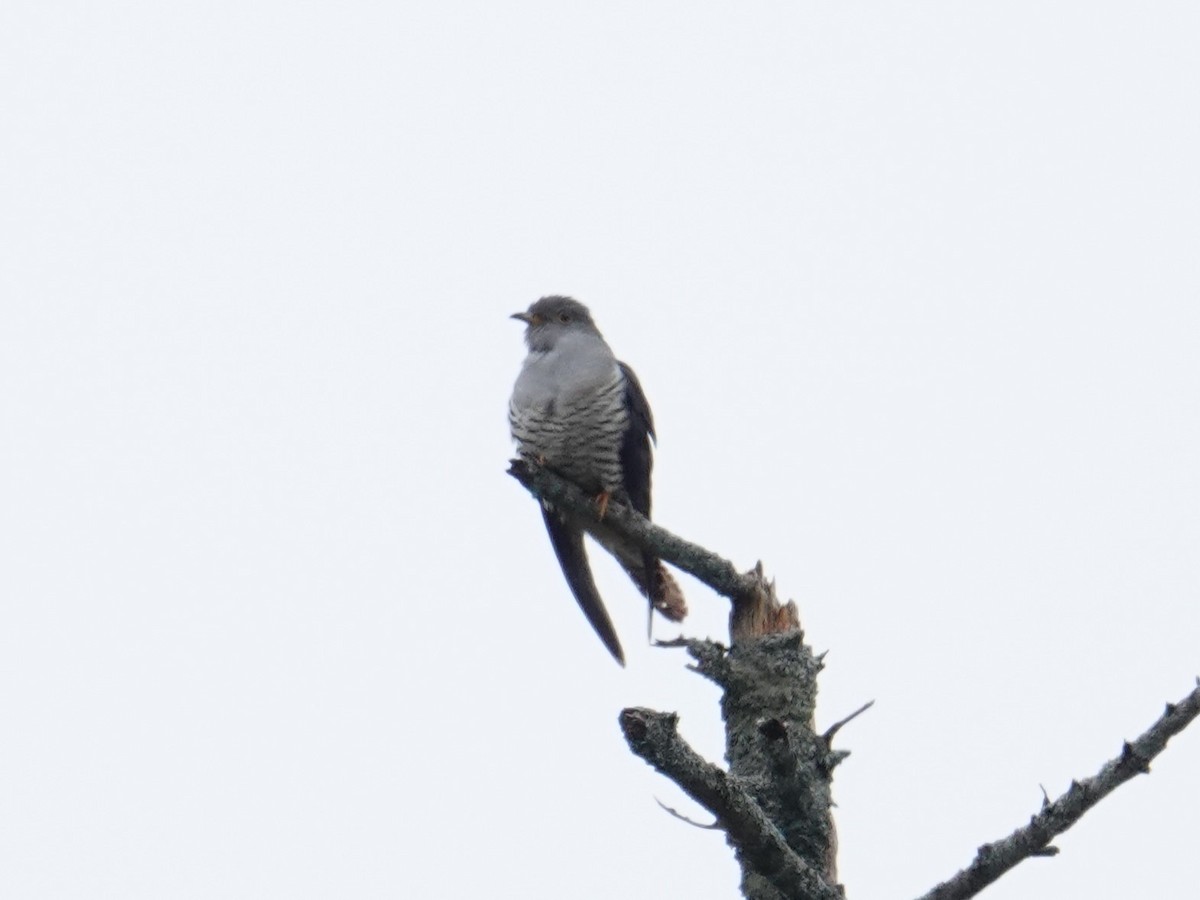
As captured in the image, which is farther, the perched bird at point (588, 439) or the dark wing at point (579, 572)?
the perched bird at point (588, 439)

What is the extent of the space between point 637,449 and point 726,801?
3131 millimetres

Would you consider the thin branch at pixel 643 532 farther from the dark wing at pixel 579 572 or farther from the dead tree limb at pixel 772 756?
the dark wing at pixel 579 572

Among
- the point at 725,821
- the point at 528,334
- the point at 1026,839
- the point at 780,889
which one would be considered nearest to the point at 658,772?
the point at 725,821

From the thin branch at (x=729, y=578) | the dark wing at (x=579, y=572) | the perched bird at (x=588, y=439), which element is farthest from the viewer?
the perched bird at (x=588, y=439)

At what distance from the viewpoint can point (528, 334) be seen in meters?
6.70

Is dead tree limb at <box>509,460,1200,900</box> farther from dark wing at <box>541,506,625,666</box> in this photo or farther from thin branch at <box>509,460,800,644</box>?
→ dark wing at <box>541,506,625,666</box>

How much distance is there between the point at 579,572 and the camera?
6.04 meters

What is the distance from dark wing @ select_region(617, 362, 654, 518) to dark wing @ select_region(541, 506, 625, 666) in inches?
10.5

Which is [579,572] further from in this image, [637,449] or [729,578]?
[729,578]

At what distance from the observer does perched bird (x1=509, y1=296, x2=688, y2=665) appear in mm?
5938

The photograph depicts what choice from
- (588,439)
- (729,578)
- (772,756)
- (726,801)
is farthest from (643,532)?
(726,801)

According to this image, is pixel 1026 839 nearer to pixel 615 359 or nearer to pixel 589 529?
pixel 589 529

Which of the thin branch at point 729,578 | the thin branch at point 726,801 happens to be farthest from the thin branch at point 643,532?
the thin branch at point 726,801

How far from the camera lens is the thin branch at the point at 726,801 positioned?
2.86m
